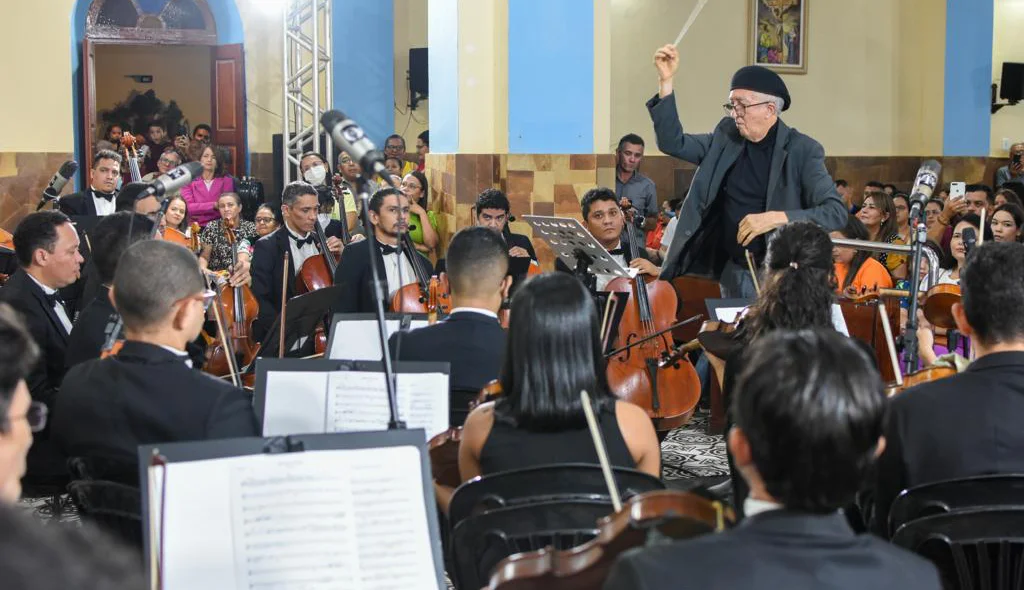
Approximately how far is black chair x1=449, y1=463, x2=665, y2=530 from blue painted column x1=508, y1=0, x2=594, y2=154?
5023 mm

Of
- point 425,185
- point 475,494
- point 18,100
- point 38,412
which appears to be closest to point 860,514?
point 475,494

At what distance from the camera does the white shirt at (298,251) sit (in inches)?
222

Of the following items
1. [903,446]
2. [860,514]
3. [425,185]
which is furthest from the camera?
[425,185]

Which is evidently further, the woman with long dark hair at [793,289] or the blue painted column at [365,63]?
the blue painted column at [365,63]

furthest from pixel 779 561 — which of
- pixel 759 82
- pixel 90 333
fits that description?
pixel 759 82

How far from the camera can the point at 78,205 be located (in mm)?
6535

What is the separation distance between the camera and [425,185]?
7.71 metres

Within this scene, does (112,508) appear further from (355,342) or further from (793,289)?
(793,289)

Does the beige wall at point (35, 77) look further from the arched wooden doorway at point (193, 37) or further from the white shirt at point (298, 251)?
the white shirt at point (298, 251)

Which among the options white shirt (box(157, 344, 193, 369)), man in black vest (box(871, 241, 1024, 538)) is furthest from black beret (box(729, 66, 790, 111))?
white shirt (box(157, 344, 193, 369))

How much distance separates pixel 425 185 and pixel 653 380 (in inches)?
140

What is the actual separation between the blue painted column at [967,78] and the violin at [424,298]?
821cm

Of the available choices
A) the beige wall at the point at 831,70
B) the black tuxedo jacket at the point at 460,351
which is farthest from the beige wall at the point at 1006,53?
the black tuxedo jacket at the point at 460,351

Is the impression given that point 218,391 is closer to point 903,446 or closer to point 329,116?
Result: point 329,116
